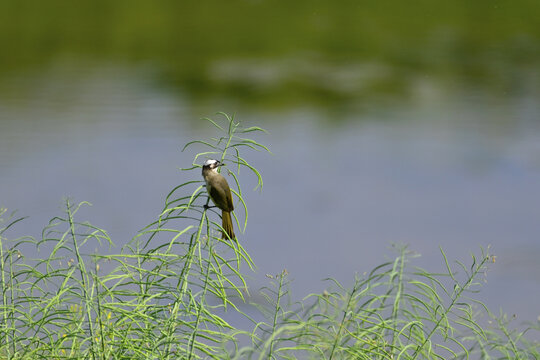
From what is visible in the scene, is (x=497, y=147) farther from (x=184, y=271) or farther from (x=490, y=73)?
(x=184, y=271)

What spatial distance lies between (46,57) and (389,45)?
5595 mm

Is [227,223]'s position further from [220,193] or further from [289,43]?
[289,43]

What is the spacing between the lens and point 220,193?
2133mm

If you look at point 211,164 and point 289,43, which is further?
point 289,43

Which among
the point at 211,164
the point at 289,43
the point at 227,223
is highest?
the point at 289,43

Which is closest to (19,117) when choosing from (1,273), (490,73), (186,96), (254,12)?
(186,96)

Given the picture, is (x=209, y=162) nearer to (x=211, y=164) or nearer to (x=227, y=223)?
(x=211, y=164)

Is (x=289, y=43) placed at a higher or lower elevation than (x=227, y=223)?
higher

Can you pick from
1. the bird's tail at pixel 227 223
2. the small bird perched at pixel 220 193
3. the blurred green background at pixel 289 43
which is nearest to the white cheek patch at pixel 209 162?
the small bird perched at pixel 220 193

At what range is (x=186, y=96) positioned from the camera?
501 inches

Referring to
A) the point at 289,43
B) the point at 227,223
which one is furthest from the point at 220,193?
the point at 289,43

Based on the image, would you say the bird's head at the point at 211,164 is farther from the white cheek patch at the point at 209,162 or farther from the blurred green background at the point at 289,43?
the blurred green background at the point at 289,43

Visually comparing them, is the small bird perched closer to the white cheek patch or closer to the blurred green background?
the white cheek patch

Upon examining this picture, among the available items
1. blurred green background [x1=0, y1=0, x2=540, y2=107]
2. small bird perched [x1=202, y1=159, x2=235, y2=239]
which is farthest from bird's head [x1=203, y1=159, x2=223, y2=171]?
blurred green background [x1=0, y1=0, x2=540, y2=107]
